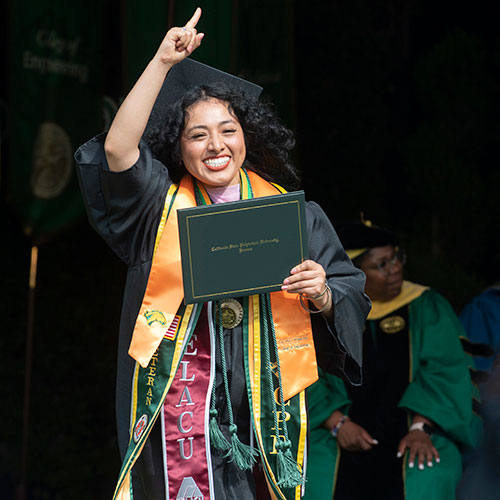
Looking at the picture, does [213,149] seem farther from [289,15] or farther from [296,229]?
[289,15]

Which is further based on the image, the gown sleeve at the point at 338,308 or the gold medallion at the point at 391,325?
the gold medallion at the point at 391,325

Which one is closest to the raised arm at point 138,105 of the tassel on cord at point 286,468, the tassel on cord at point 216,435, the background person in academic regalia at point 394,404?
the tassel on cord at point 216,435

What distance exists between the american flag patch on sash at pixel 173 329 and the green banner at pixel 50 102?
1938mm

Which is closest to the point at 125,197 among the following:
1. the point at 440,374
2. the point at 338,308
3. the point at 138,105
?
the point at 138,105

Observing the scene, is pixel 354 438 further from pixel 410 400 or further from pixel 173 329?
pixel 173 329

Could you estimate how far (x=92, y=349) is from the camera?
5445mm

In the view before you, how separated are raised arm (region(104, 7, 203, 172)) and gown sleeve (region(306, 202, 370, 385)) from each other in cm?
64

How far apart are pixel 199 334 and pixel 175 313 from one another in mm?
117

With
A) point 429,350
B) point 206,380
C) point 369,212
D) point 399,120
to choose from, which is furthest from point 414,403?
point 399,120

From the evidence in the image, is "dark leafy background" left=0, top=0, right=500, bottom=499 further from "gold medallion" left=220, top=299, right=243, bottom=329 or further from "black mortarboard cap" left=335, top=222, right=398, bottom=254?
"gold medallion" left=220, top=299, right=243, bottom=329

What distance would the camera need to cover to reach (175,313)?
2.82 m

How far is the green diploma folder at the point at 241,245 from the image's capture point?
267 centimetres

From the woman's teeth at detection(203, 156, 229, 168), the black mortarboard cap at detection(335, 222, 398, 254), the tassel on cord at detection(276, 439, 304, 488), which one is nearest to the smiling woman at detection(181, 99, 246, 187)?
the woman's teeth at detection(203, 156, 229, 168)

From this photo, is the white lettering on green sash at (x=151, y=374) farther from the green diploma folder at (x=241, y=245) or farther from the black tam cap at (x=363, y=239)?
the black tam cap at (x=363, y=239)
